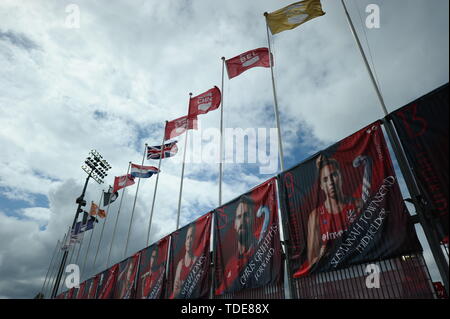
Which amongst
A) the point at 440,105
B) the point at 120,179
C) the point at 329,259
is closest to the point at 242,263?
the point at 329,259

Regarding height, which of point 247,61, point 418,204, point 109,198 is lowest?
point 418,204

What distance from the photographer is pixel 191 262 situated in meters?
9.29

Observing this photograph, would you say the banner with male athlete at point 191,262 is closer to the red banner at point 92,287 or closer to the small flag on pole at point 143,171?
the small flag on pole at point 143,171

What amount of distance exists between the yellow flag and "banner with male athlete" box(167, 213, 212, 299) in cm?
760

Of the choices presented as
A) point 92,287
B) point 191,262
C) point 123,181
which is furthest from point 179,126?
point 92,287

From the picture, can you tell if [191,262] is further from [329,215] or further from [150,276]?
[329,215]

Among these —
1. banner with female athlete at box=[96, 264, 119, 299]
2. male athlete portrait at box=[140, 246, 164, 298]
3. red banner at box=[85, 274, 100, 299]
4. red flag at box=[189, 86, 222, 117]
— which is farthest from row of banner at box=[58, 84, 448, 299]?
red banner at box=[85, 274, 100, 299]

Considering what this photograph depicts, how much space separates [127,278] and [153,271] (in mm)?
2679

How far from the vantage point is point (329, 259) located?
215 inches

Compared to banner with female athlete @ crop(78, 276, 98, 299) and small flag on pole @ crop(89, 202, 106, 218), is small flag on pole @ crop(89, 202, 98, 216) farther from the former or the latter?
banner with female athlete @ crop(78, 276, 98, 299)

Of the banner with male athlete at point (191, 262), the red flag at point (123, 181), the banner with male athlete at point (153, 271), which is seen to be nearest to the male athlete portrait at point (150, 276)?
the banner with male athlete at point (153, 271)

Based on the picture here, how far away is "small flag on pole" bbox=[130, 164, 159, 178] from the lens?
1873 cm
